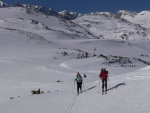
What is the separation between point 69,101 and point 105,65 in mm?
63883

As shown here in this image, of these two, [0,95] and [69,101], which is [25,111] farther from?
[0,95]

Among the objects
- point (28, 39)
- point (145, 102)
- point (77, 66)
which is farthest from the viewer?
point (28, 39)

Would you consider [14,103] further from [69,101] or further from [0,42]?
[0,42]

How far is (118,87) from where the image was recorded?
86.8 ft

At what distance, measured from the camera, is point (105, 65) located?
87625 mm

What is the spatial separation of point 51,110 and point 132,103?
515 centimetres

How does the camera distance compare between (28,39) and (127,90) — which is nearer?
(127,90)

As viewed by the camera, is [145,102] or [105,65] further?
[105,65]

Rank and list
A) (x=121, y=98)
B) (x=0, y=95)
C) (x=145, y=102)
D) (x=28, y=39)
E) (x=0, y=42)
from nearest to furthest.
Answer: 1. (x=145, y=102)
2. (x=121, y=98)
3. (x=0, y=95)
4. (x=0, y=42)
5. (x=28, y=39)

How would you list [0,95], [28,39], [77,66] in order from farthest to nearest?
1. [28,39]
2. [77,66]
3. [0,95]

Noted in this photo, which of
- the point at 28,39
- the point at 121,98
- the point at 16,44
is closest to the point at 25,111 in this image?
the point at 121,98

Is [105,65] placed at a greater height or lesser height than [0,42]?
lesser

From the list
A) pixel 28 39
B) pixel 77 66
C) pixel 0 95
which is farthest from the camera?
pixel 28 39

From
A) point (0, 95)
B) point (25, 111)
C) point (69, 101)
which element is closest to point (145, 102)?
point (69, 101)
